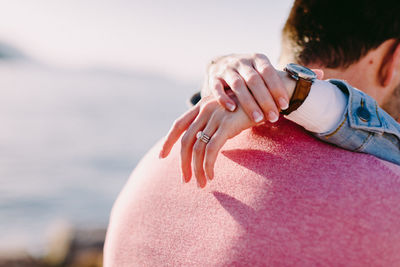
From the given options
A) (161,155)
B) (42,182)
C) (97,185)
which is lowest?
(161,155)

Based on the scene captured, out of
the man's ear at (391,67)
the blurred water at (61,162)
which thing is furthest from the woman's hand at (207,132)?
the blurred water at (61,162)

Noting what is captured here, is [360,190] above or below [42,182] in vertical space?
below

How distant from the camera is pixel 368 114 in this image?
4.52 feet

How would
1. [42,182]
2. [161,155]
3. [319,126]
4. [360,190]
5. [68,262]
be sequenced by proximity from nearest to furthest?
[360,190], [319,126], [161,155], [68,262], [42,182]

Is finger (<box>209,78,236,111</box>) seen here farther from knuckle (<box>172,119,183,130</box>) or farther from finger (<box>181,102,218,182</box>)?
knuckle (<box>172,119,183,130</box>)

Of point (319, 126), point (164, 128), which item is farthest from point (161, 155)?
point (164, 128)

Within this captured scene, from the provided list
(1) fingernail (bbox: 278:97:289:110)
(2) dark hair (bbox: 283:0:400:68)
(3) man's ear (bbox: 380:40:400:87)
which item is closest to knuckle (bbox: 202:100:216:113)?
(1) fingernail (bbox: 278:97:289:110)

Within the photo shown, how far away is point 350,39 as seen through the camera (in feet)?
6.03

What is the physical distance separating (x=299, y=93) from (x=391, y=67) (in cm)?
89

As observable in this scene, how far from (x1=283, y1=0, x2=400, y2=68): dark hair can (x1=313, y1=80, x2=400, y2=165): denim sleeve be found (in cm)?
50

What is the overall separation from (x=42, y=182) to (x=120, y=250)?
13.6 metres

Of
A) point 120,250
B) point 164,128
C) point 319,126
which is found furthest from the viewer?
point 164,128

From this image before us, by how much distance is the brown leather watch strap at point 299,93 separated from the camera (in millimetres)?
1352

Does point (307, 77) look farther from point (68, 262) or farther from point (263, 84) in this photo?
point (68, 262)
